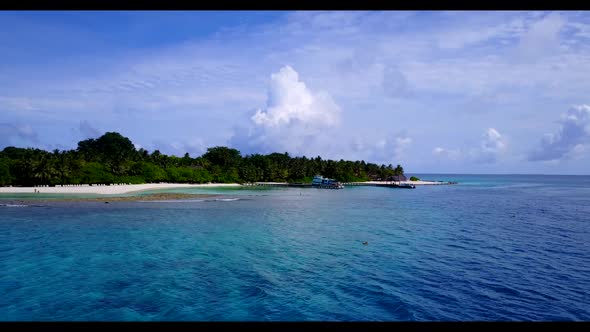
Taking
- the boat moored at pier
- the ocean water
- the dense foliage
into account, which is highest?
the dense foliage

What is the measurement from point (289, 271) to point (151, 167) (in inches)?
2971

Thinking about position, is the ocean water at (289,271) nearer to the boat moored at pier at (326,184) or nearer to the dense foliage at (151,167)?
the dense foliage at (151,167)

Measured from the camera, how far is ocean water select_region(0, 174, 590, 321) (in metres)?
11.6

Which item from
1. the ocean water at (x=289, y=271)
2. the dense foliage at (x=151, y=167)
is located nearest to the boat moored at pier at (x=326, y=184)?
the dense foliage at (x=151, y=167)

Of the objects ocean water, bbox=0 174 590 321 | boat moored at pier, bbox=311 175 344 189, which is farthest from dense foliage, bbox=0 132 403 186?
ocean water, bbox=0 174 590 321

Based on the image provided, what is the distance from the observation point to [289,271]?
15.9 m

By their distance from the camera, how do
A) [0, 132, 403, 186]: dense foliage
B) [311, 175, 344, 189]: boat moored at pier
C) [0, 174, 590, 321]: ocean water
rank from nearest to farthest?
[0, 174, 590, 321]: ocean water, [0, 132, 403, 186]: dense foliage, [311, 175, 344, 189]: boat moored at pier

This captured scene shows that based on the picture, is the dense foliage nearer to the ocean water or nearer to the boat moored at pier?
the boat moored at pier

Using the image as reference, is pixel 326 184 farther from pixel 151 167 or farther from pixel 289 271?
pixel 289 271

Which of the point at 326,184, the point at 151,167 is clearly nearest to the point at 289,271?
the point at 151,167

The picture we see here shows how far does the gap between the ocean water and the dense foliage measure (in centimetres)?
3936

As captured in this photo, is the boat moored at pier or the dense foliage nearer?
the dense foliage
